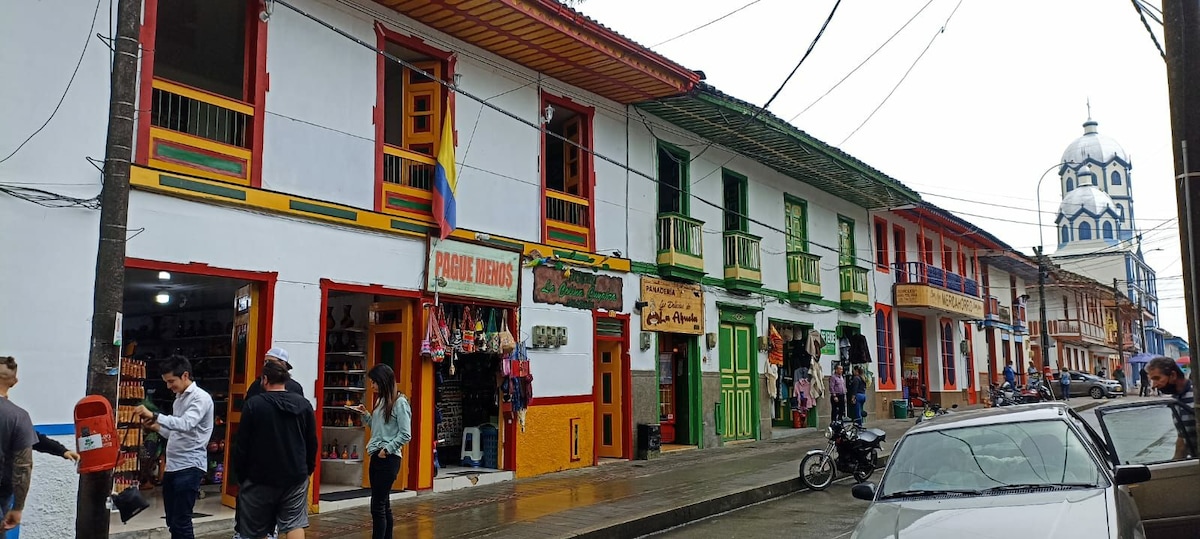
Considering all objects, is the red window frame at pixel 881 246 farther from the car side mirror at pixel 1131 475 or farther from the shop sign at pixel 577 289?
the car side mirror at pixel 1131 475

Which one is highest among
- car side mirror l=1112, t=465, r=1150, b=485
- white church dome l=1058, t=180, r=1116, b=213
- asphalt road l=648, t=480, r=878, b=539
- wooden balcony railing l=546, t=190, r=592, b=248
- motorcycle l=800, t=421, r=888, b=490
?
white church dome l=1058, t=180, r=1116, b=213

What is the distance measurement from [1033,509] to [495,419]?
9.08m

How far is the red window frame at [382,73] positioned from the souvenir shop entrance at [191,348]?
213cm

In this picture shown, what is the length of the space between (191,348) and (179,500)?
5.84 meters

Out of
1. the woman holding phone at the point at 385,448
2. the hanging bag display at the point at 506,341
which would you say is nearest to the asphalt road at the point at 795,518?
the woman holding phone at the point at 385,448

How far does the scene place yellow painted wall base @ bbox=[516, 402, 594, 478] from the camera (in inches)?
512

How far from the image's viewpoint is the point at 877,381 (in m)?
25.0

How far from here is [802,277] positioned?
69.0 feet

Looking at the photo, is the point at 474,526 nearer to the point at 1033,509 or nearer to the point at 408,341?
the point at 408,341

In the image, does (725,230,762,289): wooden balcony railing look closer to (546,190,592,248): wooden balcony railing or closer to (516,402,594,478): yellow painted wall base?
(546,190,592,248): wooden balcony railing

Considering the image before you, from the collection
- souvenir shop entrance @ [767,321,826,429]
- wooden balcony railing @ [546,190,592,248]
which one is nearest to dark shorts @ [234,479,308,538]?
wooden balcony railing @ [546,190,592,248]

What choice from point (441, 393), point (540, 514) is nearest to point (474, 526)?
point (540, 514)

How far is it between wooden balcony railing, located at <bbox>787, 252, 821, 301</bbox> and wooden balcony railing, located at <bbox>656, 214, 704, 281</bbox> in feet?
15.0

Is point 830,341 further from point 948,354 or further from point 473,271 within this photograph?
point 473,271
